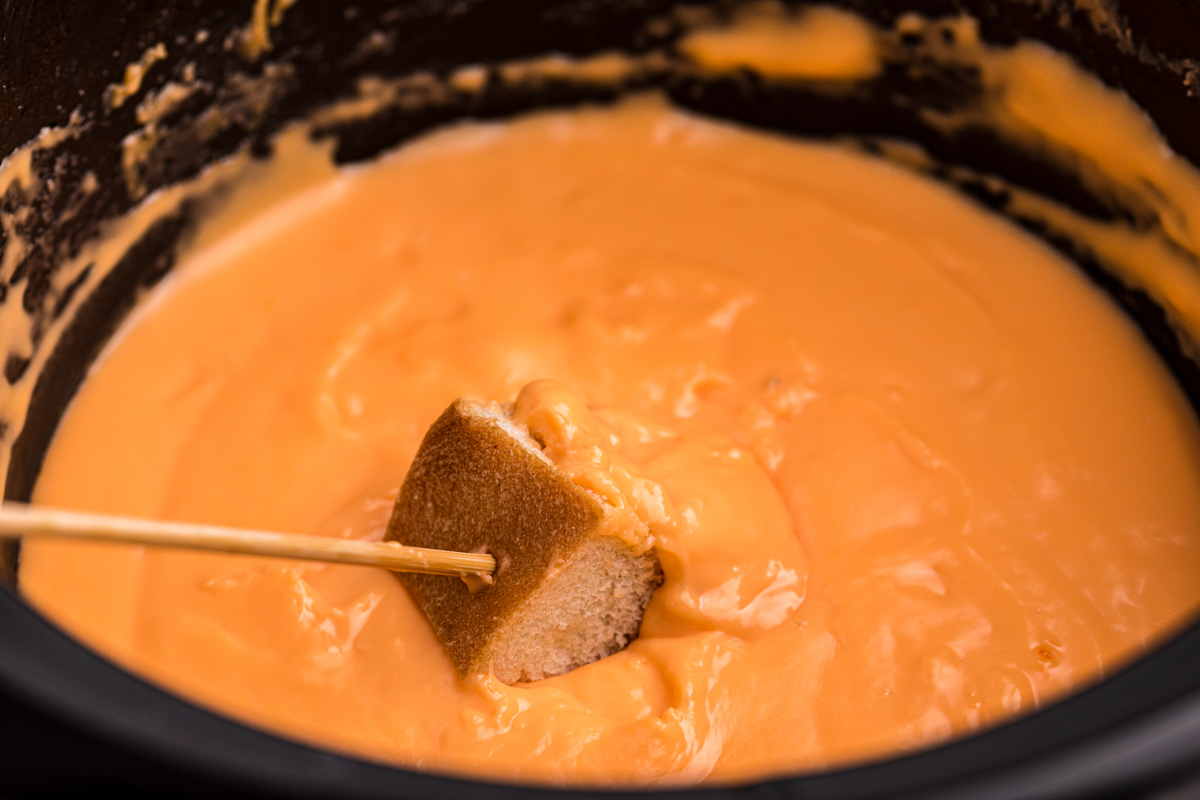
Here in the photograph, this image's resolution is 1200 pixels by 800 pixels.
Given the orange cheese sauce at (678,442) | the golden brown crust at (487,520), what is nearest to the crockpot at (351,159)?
the orange cheese sauce at (678,442)

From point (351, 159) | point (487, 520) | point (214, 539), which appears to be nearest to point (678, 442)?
point (487, 520)

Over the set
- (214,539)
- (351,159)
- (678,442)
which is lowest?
(678,442)

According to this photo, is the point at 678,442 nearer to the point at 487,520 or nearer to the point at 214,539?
the point at 487,520

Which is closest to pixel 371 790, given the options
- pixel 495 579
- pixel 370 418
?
pixel 495 579

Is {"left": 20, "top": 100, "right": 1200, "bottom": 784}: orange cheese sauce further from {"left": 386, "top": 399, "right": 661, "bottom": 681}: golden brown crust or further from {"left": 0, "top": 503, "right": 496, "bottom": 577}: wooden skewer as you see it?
{"left": 0, "top": 503, "right": 496, "bottom": 577}: wooden skewer

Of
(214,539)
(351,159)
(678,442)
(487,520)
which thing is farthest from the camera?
(351,159)

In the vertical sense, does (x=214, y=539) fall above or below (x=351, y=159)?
above

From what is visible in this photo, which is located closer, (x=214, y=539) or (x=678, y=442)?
(x=214, y=539)
